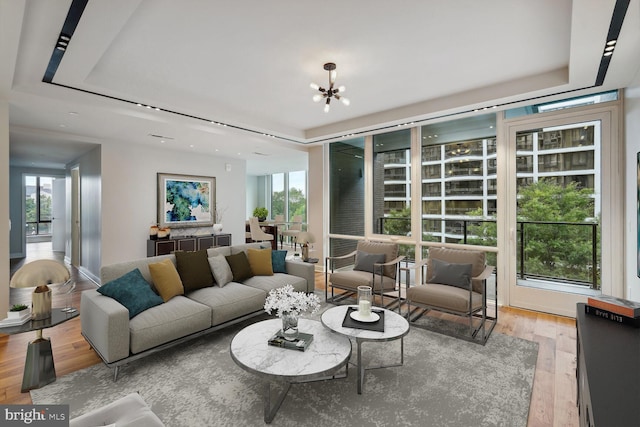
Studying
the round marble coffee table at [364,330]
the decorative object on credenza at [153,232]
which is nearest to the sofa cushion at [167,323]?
the round marble coffee table at [364,330]

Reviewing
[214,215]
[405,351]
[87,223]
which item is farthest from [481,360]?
[87,223]

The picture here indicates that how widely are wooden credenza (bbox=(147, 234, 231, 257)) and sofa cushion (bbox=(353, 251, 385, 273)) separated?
3390 mm

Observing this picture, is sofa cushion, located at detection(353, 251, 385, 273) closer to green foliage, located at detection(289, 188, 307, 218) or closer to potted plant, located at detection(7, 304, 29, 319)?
potted plant, located at detection(7, 304, 29, 319)

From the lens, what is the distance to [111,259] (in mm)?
5312

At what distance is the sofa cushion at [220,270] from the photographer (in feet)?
11.7

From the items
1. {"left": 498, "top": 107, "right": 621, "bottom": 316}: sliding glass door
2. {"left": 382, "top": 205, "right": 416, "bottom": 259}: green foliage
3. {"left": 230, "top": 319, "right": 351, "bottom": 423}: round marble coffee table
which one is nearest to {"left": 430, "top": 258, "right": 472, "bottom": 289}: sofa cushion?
{"left": 498, "top": 107, "right": 621, "bottom": 316}: sliding glass door

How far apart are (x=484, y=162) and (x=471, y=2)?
8.59 ft

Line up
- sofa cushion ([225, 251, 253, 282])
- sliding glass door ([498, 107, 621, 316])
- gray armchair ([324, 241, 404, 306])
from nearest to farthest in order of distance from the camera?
sliding glass door ([498, 107, 621, 316]), sofa cushion ([225, 251, 253, 282]), gray armchair ([324, 241, 404, 306])

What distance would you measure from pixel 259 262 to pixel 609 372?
135 inches

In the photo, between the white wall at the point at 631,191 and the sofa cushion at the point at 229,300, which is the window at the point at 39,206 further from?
the white wall at the point at 631,191

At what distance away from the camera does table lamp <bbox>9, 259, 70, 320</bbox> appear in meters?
2.21

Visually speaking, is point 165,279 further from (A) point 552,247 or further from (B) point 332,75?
(A) point 552,247

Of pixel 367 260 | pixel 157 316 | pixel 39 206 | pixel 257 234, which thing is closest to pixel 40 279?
pixel 157 316

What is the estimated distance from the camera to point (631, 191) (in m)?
2.92
